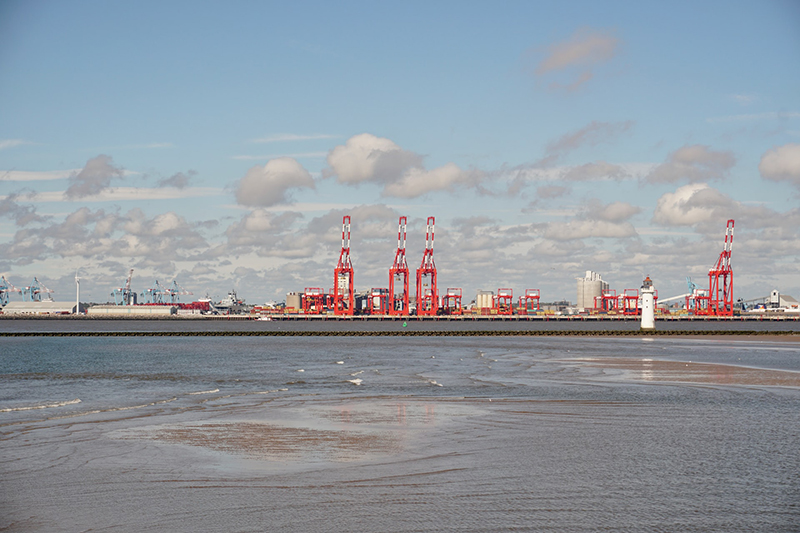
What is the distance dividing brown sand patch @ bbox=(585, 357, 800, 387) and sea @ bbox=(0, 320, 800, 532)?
204cm

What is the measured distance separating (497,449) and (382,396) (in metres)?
13.1

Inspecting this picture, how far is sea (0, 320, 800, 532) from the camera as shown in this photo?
12.5 meters

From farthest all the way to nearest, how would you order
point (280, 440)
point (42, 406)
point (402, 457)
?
1. point (42, 406)
2. point (280, 440)
3. point (402, 457)

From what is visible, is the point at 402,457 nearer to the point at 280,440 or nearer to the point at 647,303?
the point at 280,440

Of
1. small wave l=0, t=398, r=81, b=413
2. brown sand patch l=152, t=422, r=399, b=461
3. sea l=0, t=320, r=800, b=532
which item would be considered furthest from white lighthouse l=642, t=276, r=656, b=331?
brown sand patch l=152, t=422, r=399, b=461

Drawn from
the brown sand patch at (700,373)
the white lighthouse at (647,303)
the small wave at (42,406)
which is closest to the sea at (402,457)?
the small wave at (42,406)

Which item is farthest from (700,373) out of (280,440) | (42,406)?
(42,406)

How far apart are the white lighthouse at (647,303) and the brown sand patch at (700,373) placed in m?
39.8

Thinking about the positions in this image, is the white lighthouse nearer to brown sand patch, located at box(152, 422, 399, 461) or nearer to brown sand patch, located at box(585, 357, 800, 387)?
brown sand patch, located at box(585, 357, 800, 387)

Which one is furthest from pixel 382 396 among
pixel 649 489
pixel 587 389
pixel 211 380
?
pixel 649 489

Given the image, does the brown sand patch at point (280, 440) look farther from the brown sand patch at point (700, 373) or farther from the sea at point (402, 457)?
the brown sand patch at point (700, 373)

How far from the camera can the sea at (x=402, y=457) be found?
41.1ft

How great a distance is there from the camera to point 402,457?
57.7ft

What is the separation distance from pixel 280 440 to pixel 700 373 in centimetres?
3173
